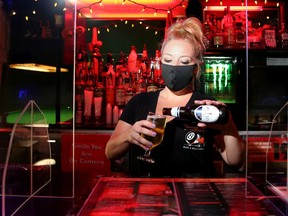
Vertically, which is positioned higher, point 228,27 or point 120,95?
point 228,27

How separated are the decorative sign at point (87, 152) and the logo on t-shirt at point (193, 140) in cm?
176

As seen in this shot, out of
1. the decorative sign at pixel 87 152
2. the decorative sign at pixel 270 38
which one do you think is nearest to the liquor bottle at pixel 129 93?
the decorative sign at pixel 87 152

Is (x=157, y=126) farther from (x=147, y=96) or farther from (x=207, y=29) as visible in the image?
(x=207, y=29)

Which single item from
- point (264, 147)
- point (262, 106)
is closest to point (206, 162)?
point (264, 147)

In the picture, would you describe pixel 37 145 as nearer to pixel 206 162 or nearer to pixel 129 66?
pixel 206 162

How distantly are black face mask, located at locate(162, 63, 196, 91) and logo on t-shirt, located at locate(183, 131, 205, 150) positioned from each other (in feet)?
0.77

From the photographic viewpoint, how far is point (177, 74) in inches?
74.4

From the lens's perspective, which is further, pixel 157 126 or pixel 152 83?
pixel 152 83

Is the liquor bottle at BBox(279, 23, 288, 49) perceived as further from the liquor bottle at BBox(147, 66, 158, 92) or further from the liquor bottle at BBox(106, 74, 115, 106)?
the liquor bottle at BBox(106, 74, 115, 106)

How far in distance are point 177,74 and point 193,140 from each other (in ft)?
1.04

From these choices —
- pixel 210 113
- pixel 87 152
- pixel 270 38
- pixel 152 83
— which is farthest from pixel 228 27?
pixel 210 113

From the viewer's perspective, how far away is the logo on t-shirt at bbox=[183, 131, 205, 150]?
194 cm

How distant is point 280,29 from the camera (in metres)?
4.09

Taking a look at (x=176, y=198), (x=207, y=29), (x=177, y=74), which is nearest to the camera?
(x=176, y=198)
